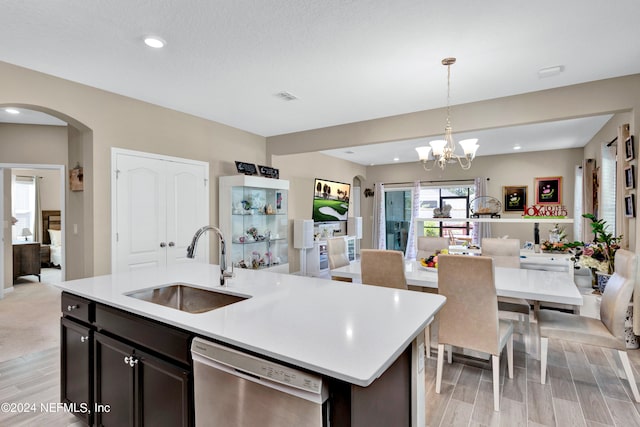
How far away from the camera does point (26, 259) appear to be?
6258 millimetres

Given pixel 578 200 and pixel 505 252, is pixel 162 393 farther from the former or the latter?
pixel 578 200

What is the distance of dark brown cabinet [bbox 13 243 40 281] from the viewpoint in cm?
618

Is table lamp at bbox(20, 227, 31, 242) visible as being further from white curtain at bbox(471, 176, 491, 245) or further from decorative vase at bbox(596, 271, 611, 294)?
decorative vase at bbox(596, 271, 611, 294)

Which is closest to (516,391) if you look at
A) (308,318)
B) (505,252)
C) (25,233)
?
(505,252)

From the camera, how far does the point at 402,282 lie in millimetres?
2828

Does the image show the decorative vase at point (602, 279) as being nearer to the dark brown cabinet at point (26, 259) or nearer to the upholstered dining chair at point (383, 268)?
the upholstered dining chair at point (383, 268)

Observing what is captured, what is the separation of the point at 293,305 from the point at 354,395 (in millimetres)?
636

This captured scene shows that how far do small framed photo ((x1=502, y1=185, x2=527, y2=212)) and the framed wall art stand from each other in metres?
0.23

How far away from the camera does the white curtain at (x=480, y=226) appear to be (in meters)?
7.09

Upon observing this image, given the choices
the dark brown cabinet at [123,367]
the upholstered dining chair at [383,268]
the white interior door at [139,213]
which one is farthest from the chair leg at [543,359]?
the white interior door at [139,213]

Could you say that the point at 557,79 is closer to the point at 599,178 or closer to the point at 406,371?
the point at 599,178

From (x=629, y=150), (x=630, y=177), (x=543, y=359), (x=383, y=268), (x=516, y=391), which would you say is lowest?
(x=516, y=391)

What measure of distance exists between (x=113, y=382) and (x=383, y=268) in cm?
206

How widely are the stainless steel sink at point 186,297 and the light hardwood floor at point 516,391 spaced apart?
901mm
